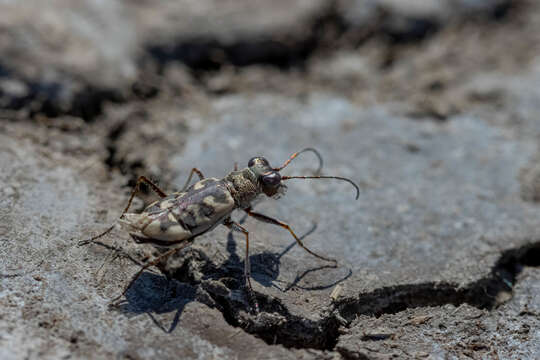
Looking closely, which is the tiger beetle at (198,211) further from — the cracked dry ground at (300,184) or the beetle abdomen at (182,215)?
the cracked dry ground at (300,184)

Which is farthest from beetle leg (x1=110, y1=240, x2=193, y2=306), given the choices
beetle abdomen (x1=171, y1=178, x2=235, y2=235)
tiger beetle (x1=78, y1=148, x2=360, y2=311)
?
beetle abdomen (x1=171, y1=178, x2=235, y2=235)

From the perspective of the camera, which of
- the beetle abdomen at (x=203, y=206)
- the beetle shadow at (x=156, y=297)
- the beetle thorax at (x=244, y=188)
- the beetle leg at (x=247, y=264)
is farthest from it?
the beetle thorax at (x=244, y=188)

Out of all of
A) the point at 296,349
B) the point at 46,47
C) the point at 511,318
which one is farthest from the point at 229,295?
the point at 46,47

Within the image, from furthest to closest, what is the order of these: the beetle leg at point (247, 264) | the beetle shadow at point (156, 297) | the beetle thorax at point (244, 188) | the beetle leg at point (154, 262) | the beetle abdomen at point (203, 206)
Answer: the beetle thorax at point (244, 188) → the beetle abdomen at point (203, 206) → the beetle leg at point (247, 264) → the beetle leg at point (154, 262) → the beetle shadow at point (156, 297)

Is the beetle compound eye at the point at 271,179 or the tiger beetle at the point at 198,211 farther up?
the beetle compound eye at the point at 271,179

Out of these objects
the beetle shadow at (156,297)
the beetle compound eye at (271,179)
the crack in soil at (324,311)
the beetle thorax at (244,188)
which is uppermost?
the beetle compound eye at (271,179)

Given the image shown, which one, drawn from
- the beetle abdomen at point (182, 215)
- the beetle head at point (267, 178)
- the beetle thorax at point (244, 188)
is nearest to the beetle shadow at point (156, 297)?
the beetle abdomen at point (182, 215)
